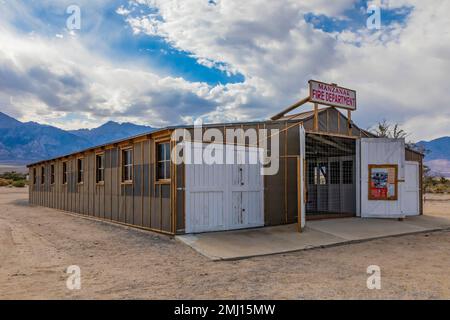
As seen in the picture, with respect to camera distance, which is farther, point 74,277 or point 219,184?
point 219,184

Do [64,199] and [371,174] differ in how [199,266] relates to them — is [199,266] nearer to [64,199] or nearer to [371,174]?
[371,174]

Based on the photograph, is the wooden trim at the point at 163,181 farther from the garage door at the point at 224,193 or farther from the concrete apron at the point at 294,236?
the concrete apron at the point at 294,236

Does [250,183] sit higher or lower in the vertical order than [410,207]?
higher

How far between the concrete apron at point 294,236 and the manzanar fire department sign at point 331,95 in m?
4.03

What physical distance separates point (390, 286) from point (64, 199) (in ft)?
58.6

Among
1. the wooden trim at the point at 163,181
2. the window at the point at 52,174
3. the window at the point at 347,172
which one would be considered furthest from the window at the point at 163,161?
the window at the point at 52,174

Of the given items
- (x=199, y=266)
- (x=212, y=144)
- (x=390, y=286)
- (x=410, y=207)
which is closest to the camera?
(x=390, y=286)

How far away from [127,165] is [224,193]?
13.5 feet

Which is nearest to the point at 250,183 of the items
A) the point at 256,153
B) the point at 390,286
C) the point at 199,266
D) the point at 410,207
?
the point at 256,153

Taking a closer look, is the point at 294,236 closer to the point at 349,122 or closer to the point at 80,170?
the point at 349,122

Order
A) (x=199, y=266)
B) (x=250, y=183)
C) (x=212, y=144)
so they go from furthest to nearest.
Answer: (x=250, y=183) → (x=212, y=144) → (x=199, y=266)

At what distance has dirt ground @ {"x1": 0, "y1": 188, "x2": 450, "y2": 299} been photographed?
212 inches

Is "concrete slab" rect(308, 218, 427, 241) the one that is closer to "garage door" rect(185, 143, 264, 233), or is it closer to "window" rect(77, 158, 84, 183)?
"garage door" rect(185, 143, 264, 233)
